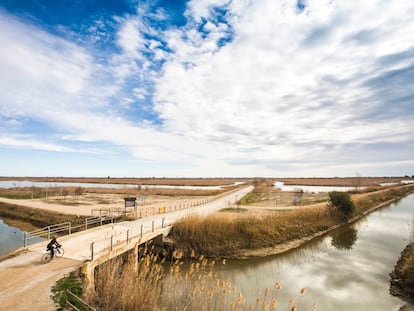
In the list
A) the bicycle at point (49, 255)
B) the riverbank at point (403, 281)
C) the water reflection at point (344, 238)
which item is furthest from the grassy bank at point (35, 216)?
the riverbank at point (403, 281)

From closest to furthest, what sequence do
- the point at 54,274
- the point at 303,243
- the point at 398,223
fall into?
the point at 54,274, the point at 303,243, the point at 398,223

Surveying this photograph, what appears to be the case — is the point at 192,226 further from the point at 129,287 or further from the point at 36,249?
the point at 129,287

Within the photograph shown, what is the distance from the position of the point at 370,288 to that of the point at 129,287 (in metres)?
12.1

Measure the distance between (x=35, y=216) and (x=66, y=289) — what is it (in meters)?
28.9

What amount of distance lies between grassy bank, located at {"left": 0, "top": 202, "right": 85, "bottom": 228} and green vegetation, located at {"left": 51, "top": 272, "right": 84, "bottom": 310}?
18.2 metres

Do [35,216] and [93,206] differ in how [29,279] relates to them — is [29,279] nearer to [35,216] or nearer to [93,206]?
[35,216]

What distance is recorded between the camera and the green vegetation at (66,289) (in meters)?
8.04

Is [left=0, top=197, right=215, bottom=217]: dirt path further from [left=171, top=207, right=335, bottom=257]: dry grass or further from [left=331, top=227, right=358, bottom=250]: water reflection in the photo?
[left=331, top=227, right=358, bottom=250]: water reflection

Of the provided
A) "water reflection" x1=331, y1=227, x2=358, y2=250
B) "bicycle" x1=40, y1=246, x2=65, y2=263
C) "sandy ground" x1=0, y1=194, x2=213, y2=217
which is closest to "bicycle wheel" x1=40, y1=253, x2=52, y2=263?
"bicycle" x1=40, y1=246, x2=65, y2=263

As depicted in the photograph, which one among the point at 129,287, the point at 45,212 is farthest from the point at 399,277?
the point at 45,212

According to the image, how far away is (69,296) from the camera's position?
8344 millimetres

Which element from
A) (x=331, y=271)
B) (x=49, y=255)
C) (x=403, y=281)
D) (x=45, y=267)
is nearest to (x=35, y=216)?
(x=49, y=255)

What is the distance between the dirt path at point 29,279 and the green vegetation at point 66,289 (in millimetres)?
186

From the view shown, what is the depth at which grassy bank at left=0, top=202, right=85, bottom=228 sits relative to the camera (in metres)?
28.5
